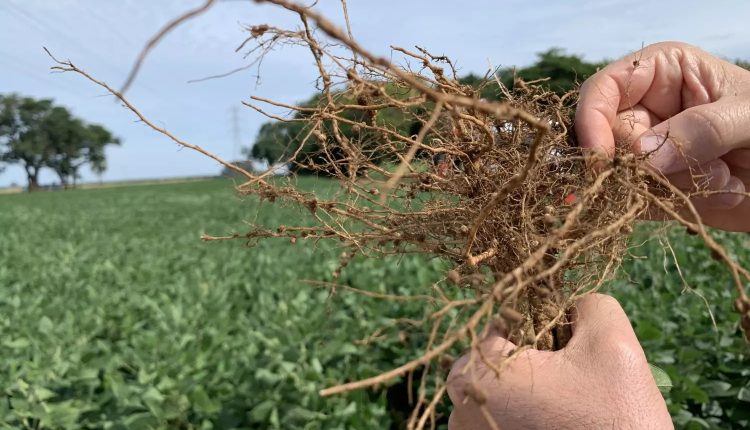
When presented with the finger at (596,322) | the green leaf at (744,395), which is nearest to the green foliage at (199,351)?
the finger at (596,322)

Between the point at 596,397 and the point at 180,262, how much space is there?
7.47 m

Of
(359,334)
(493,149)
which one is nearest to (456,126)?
(493,149)

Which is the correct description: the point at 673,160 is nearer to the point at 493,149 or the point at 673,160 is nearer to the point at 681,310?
the point at 493,149

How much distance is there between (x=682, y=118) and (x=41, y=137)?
247ft

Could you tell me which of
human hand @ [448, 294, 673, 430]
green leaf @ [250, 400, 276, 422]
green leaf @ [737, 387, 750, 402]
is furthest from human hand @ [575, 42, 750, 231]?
green leaf @ [250, 400, 276, 422]

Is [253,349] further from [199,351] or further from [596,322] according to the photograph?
[596,322]

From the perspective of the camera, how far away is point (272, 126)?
1.71 metres

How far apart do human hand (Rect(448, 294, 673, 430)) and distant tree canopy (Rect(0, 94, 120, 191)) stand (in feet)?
219

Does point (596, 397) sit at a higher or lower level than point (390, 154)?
lower

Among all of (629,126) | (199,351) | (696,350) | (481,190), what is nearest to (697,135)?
(629,126)

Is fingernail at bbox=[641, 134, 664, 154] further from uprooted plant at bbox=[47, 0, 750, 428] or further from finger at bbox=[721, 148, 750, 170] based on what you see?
finger at bbox=[721, 148, 750, 170]

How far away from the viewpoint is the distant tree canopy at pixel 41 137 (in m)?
62.4

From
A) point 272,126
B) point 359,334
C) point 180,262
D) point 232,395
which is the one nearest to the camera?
point 272,126

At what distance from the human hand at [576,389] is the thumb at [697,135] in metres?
0.50
